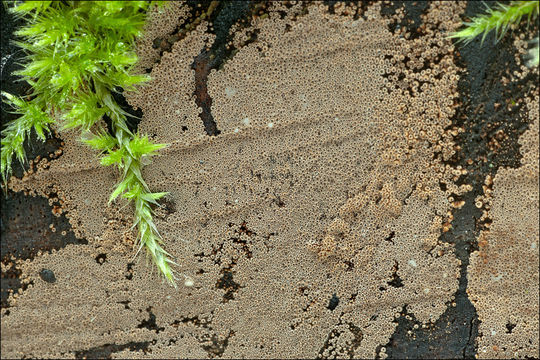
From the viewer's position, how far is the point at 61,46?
1750 mm

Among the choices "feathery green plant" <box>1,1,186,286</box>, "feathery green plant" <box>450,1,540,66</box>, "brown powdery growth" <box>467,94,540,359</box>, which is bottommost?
"brown powdery growth" <box>467,94,540,359</box>

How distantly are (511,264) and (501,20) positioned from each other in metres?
0.97

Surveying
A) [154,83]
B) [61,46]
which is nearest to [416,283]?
[154,83]

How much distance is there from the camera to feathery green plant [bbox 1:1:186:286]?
1725mm

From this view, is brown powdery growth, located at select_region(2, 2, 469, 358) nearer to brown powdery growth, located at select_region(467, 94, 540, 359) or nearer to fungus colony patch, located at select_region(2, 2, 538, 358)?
fungus colony patch, located at select_region(2, 2, 538, 358)

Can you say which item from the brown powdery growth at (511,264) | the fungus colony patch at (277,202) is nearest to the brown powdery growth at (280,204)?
the fungus colony patch at (277,202)

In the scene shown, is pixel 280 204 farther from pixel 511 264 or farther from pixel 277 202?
pixel 511 264

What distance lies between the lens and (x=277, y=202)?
1944 mm

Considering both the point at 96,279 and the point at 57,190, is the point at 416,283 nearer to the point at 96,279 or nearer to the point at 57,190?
the point at 96,279

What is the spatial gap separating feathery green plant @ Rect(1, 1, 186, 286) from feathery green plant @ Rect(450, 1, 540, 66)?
1227 millimetres

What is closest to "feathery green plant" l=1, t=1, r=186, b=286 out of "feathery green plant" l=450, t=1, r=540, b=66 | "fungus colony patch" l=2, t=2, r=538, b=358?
"fungus colony patch" l=2, t=2, r=538, b=358

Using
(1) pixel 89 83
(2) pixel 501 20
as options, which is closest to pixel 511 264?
(2) pixel 501 20

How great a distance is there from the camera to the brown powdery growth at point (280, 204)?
187 cm

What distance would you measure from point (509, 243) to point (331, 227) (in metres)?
0.73
